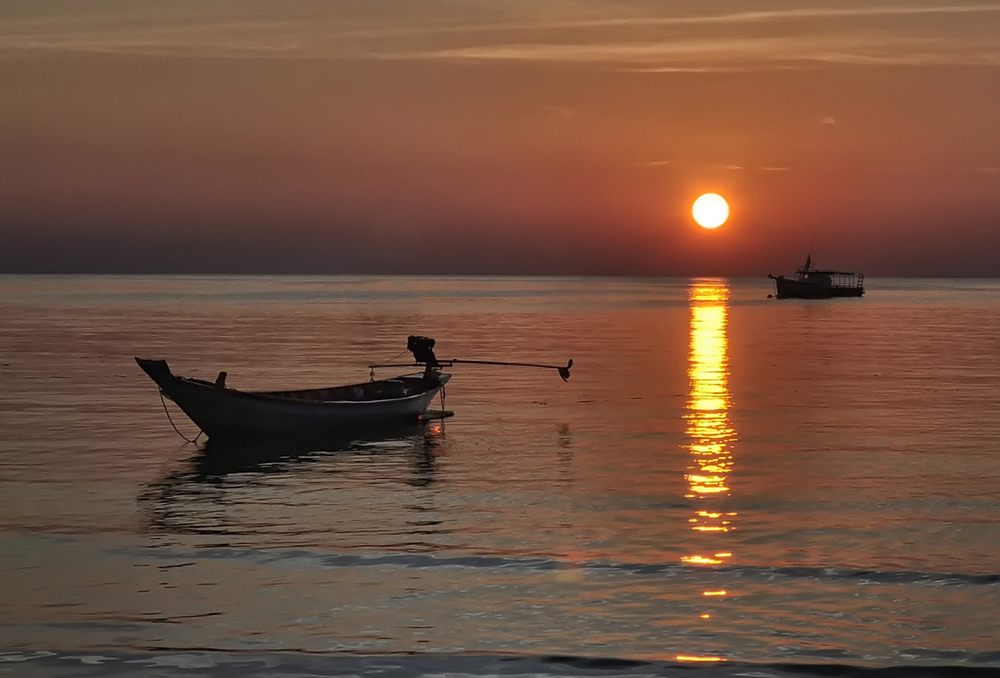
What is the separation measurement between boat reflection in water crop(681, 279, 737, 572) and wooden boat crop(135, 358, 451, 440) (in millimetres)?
8769

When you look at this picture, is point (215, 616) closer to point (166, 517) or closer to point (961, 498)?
point (166, 517)

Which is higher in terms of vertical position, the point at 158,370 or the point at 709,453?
the point at 158,370

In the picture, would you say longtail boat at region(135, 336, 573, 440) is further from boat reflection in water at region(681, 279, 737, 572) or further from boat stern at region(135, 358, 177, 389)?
boat reflection in water at region(681, 279, 737, 572)

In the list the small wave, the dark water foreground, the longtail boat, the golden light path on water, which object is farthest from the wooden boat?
the dark water foreground

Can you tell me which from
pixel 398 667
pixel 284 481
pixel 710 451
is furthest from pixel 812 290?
pixel 398 667

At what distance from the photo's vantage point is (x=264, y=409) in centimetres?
2980

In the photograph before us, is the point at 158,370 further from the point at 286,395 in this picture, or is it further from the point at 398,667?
the point at 398,667

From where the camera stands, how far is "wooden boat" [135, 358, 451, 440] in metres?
28.8

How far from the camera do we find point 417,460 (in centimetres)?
2814

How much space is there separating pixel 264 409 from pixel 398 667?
57.9 ft

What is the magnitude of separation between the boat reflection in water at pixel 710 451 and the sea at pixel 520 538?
127mm

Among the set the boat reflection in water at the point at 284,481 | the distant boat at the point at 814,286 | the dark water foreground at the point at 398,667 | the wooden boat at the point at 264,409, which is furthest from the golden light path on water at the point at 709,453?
the distant boat at the point at 814,286

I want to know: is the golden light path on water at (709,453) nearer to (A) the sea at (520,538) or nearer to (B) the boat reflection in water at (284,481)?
(A) the sea at (520,538)

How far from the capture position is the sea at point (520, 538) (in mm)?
13531
